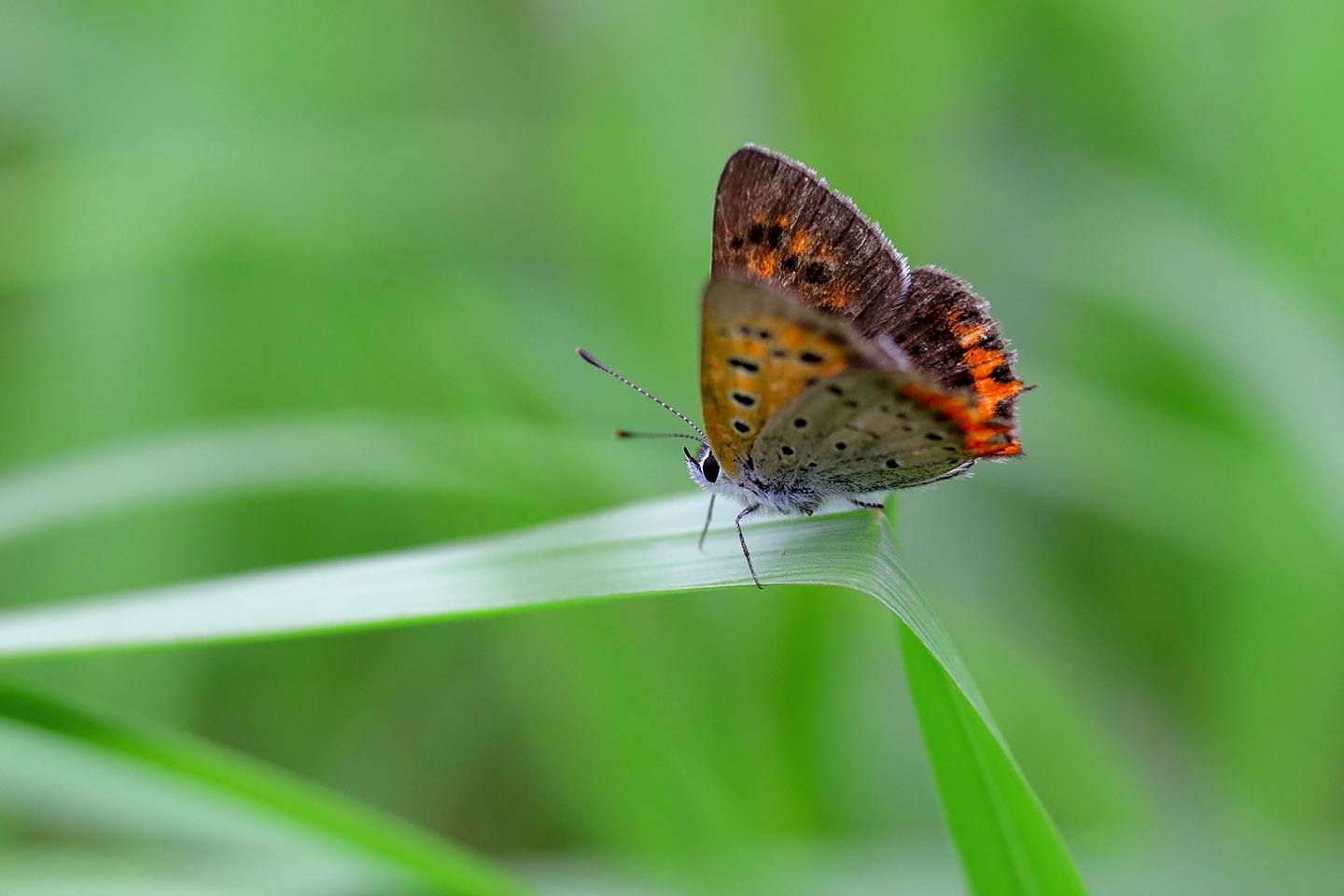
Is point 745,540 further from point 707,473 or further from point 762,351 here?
point 762,351

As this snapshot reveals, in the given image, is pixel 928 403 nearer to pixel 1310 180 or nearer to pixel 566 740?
pixel 566 740

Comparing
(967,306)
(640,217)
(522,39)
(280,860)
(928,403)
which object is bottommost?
(280,860)

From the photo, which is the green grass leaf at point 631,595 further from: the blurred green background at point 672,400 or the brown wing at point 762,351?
the blurred green background at point 672,400

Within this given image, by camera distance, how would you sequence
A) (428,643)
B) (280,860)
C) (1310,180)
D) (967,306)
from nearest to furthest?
(967,306) → (280,860) → (1310,180) → (428,643)

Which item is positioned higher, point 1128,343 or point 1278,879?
point 1128,343

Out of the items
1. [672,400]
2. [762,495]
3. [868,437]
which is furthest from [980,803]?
[672,400]

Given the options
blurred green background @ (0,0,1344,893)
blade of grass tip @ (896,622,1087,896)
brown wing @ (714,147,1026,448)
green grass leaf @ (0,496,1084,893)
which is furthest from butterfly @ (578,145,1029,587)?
blurred green background @ (0,0,1344,893)

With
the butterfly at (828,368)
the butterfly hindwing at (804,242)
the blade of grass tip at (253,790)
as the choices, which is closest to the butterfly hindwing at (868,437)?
the butterfly at (828,368)

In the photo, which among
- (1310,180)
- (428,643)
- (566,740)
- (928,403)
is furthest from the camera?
(428,643)

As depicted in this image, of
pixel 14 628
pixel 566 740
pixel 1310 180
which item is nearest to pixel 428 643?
pixel 566 740
